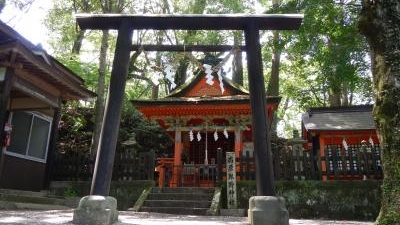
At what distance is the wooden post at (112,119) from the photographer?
5891mm

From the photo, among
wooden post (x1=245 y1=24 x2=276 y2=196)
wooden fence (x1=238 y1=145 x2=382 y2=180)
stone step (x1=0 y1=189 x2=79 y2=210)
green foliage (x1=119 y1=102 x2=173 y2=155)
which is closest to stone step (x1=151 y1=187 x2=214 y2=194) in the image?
wooden fence (x1=238 y1=145 x2=382 y2=180)

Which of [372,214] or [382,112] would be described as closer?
[382,112]

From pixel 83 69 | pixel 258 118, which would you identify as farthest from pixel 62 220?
pixel 83 69

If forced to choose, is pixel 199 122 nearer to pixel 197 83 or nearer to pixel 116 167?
pixel 197 83

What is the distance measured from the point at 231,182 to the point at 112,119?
20.4 feet

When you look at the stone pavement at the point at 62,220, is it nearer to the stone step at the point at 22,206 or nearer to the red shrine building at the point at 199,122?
the stone step at the point at 22,206

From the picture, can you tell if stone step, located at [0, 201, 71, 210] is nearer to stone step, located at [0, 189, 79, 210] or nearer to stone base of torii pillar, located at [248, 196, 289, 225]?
stone step, located at [0, 189, 79, 210]

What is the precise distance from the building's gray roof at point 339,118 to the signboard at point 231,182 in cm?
596

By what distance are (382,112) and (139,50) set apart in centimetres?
465

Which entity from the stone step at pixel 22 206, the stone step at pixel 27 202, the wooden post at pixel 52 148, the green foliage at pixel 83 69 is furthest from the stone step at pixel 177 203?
the green foliage at pixel 83 69

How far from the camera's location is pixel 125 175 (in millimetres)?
12914

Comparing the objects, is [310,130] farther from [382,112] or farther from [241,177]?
[382,112]

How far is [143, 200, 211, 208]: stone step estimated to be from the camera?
11133 mm

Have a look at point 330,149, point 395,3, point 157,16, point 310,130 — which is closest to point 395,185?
point 395,3
